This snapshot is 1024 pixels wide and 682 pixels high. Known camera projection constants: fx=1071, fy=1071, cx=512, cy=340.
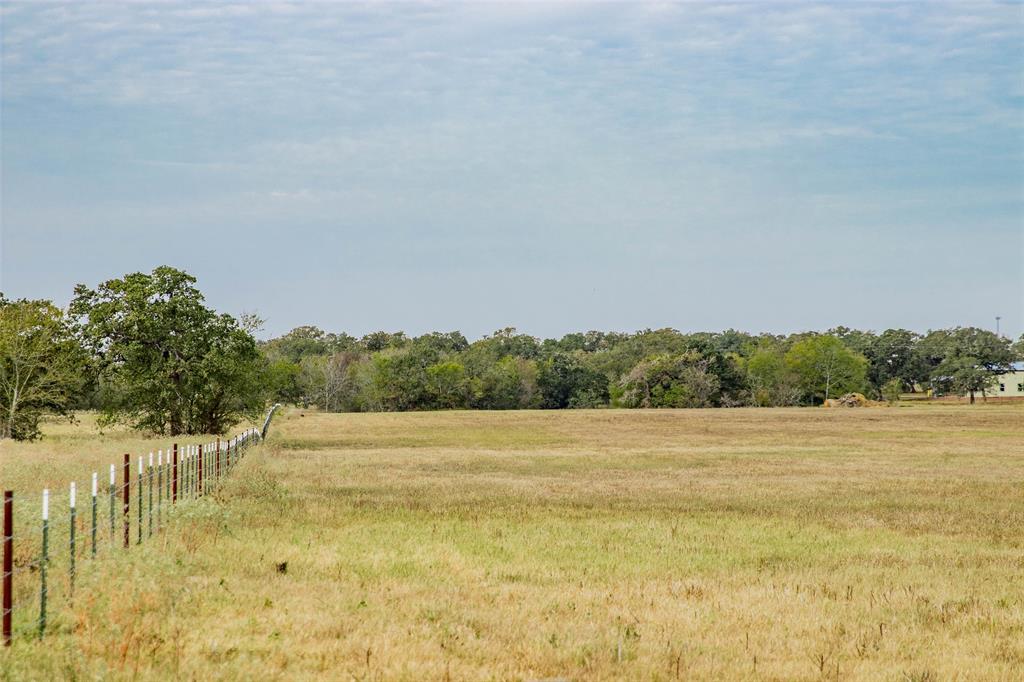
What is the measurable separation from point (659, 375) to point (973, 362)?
5353cm

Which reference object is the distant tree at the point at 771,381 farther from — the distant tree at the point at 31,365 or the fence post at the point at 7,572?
the fence post at the point at 7,572

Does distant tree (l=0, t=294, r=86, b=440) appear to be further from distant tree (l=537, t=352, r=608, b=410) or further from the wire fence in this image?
distant tree (l=537, t=352, r=608, b=410)

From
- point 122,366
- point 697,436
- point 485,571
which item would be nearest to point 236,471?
point 485,571

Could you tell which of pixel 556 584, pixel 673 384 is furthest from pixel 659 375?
pixel 556 584

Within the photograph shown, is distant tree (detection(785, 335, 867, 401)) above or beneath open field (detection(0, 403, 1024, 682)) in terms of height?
above

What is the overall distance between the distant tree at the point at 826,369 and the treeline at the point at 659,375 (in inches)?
6.7

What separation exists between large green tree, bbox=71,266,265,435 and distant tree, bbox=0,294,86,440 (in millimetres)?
1568

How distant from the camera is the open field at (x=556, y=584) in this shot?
36.0 feet

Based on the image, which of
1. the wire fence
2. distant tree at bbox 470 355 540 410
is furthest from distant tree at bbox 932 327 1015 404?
the wire fence

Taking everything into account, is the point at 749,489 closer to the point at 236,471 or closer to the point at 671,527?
the point at 671,527

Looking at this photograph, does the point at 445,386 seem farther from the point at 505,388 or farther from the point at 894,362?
the point at 894,362

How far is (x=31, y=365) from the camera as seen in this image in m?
54.1

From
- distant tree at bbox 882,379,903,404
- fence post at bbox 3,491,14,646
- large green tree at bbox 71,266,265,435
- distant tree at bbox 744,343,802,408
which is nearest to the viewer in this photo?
fence post at bbox 3,491,14,646

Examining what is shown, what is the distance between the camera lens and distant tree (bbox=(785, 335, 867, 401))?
6663 inches
